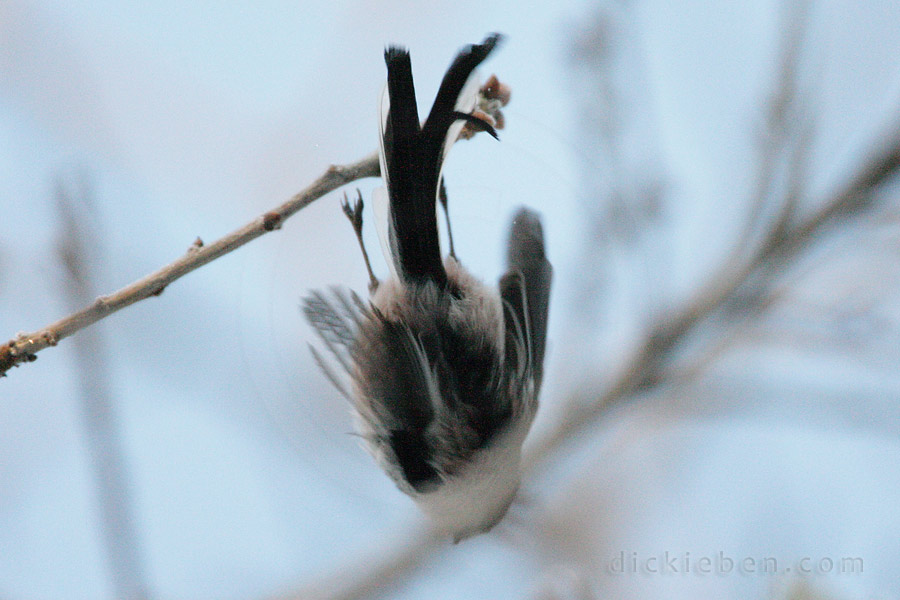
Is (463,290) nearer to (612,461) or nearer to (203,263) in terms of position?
(203,263)

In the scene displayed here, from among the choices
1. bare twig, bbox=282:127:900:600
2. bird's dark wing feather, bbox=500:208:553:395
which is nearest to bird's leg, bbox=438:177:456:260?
bird's dark wing feather, bbox=500:208:553:395

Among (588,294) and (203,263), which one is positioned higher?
(203,263)

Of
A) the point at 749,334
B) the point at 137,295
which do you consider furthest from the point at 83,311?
the point at 749,334

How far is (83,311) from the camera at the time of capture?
1.27 meters

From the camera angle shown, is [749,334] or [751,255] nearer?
[751,255]

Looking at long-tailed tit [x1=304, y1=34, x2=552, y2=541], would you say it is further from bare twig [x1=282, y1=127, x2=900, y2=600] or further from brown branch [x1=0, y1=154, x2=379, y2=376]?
bare twig [x1=282, y1=127, x2=900, y2=600]

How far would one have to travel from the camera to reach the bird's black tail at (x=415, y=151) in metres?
1.26

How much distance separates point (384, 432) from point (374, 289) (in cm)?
31

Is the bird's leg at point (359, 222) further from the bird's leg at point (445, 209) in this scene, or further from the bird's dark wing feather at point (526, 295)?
the bird's dark wing feather at point (526, 295)

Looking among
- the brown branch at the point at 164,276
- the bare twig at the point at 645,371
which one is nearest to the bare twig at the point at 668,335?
the bare twig at the point at 645,371

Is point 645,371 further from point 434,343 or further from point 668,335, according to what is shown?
point 434,343

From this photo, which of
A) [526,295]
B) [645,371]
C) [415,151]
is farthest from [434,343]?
[645,371]

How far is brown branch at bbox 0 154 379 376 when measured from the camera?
1278 mm

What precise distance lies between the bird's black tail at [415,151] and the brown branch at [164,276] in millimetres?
113
